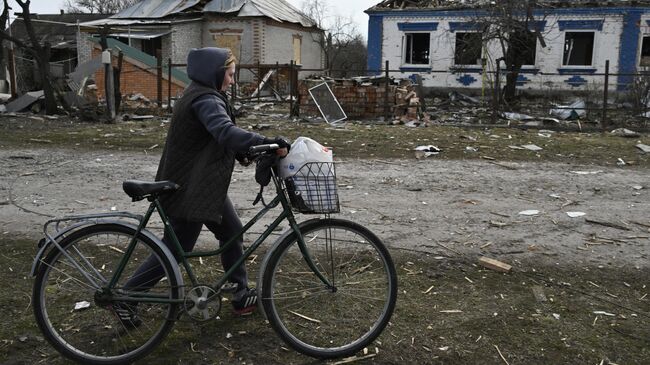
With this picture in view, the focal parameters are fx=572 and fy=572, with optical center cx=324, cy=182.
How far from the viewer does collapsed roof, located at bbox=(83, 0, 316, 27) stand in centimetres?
2894

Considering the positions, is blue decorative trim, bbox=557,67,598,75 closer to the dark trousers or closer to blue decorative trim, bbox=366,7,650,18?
blue decorative trim, bbox=366,7,650,18

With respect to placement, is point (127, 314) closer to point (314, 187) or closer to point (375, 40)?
point (314, 187)

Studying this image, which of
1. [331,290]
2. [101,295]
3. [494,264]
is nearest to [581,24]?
[494,264]

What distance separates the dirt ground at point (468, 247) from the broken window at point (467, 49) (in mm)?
14513

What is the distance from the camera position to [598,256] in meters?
4.69

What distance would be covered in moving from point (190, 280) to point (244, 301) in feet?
1.52

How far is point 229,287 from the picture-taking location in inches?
131

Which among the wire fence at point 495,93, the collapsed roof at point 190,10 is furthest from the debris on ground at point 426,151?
the collapsed roof at point 190,10

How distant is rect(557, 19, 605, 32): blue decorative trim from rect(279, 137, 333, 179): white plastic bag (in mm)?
22957

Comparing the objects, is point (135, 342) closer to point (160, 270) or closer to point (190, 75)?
point (160, 270)

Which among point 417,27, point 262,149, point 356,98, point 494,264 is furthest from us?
point 417,27

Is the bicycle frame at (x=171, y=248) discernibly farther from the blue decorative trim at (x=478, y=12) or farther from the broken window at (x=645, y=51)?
the broken window at (x=645, y=51)

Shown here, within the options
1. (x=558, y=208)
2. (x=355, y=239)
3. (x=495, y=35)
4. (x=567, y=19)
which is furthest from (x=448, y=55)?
(x=355, y=239)

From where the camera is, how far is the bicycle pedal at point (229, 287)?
126 inches
